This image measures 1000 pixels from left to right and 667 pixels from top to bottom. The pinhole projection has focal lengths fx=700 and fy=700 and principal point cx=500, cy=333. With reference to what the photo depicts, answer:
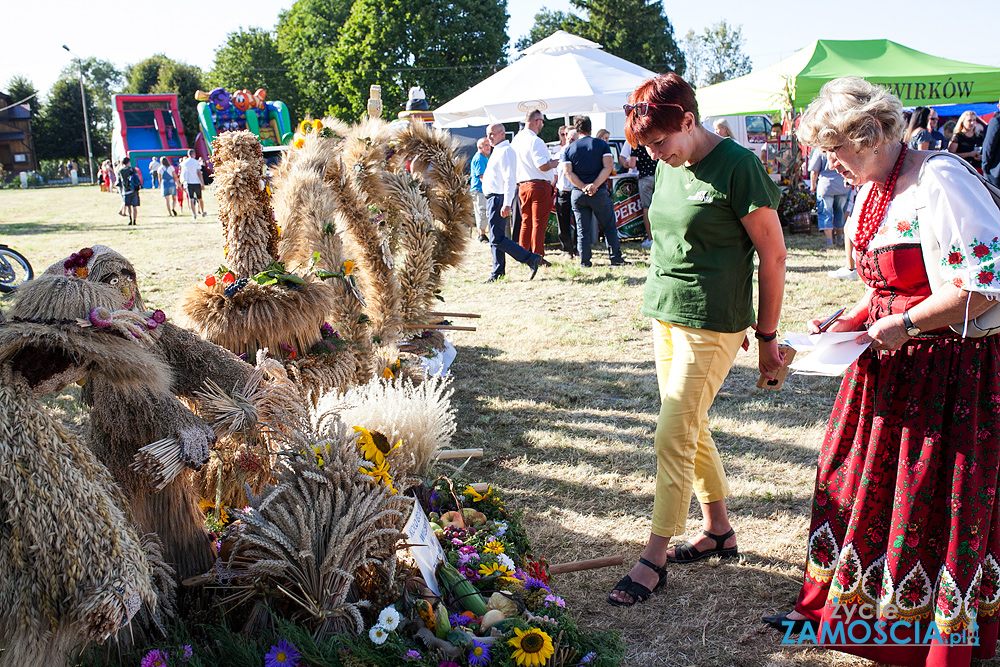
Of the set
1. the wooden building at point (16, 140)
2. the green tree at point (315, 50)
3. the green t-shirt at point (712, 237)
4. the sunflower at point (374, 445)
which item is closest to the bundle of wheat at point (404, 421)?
the sunflower at point (374, 445)

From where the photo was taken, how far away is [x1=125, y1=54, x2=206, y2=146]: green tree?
5503 centimetres

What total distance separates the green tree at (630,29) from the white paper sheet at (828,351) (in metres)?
44.5

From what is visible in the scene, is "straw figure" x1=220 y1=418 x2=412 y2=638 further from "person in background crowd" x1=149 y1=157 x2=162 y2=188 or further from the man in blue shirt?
"person in background crowd" x1=149 y1=157 x2=162 y2=188

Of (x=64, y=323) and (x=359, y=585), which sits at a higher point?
(x=64, y=323)

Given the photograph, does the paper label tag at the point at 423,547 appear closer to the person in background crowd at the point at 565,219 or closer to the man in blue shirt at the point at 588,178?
the man in blue shirt at the point at 588,178

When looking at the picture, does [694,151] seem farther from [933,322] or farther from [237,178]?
[237,178]

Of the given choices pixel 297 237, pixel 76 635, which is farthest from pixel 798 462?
pixel 76 635

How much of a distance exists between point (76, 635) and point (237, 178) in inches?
78.2

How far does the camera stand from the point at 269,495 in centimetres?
189

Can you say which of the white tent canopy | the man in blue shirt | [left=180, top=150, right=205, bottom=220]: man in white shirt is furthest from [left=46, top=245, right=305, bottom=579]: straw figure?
[left=180, top=150, right=205, bottom=220]: man in white shirt

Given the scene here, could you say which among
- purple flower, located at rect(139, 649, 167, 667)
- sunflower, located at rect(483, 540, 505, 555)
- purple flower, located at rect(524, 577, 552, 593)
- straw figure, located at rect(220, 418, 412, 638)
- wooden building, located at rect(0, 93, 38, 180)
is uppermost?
wooden building, located at rect(0, 93, 38, 180)

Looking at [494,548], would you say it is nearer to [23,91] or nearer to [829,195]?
[829,195]

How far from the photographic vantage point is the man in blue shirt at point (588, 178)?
8938mm

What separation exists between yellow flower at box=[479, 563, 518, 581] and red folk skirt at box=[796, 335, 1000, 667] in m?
1.01
